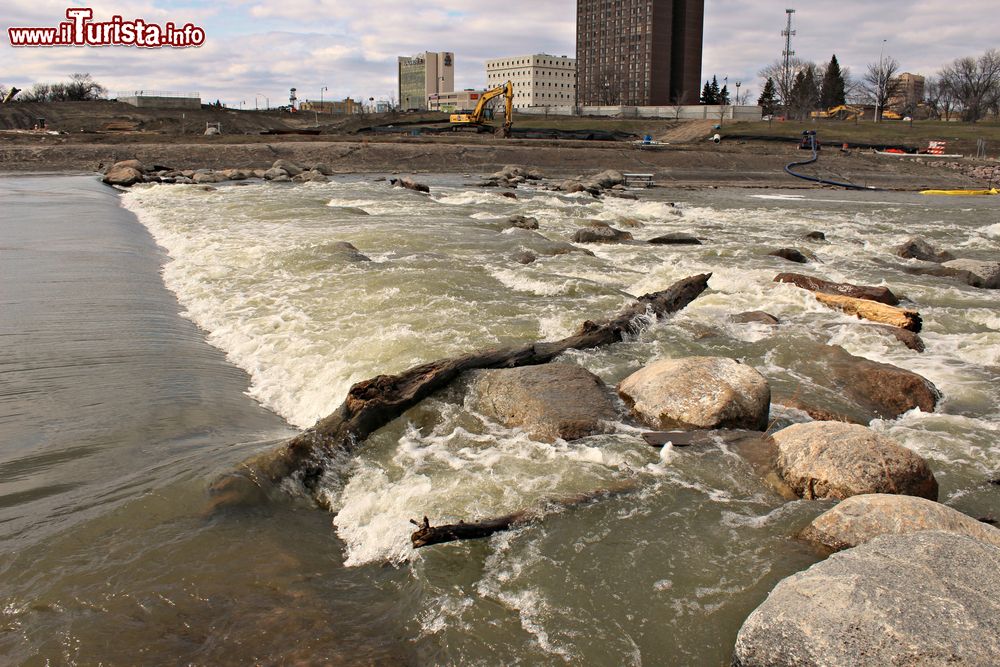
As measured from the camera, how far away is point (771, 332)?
35.1 feet

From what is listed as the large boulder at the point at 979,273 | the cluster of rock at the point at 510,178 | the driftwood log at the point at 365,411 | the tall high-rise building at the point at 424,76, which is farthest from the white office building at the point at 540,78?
the driftwood log at the point at 365,411

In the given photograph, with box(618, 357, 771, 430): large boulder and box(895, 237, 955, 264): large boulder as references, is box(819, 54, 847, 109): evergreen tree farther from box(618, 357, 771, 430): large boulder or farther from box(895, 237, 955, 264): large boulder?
box(618, 357, 771, 430): large boulder

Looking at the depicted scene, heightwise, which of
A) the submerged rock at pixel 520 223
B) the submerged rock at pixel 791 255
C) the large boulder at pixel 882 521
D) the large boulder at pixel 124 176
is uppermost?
the large boulder at pixel 124 176

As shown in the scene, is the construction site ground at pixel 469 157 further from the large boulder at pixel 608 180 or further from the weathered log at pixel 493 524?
the weathered log at pixel 493 524

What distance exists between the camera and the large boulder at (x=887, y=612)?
3418 millimetres

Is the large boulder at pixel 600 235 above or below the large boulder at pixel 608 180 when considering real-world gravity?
below

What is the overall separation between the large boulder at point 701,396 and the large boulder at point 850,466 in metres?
0.91

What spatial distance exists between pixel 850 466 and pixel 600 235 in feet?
49.1

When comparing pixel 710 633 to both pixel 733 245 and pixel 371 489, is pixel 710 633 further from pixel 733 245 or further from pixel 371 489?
pixel 733 245

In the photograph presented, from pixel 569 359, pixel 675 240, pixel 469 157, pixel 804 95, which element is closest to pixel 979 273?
pixel 675 240

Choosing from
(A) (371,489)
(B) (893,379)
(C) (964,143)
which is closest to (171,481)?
(A) (371,489)

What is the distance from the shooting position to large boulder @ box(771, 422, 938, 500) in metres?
5.66

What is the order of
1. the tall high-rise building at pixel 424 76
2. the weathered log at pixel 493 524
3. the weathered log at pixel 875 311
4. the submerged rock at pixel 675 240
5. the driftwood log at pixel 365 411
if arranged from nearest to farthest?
1. the weathered log at pixel 493 524
2. the driftwood log at pixel 365 411
3. the weathered log at pixel 875 311
4. the submerged rock at pixel 675 240
5. the tall high-rise building at pixel 424 76

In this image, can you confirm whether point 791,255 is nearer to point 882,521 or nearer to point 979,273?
point 979,273
